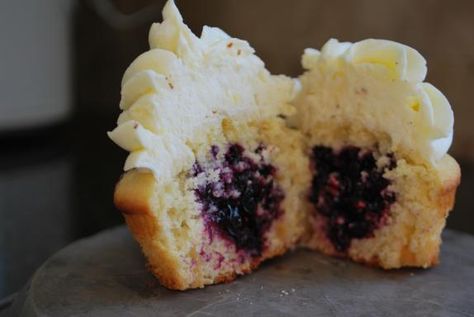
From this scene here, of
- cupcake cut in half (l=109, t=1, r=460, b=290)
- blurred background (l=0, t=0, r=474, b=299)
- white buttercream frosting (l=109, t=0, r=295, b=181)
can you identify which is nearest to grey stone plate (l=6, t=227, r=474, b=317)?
cupcake cut in half (l=109, t=1, r=460, b=290)

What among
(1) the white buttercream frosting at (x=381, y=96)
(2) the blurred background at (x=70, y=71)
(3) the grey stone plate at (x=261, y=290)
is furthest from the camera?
(2) the blurred background at (x=70, y=71)

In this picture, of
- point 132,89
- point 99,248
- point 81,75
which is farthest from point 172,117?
point 81,75

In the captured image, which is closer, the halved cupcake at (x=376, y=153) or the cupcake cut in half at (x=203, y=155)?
the cupcake cut in half at (x=203, y=155)

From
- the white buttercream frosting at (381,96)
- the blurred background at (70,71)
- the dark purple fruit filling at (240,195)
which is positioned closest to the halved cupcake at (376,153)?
the white buttercream frosting at (381,96)

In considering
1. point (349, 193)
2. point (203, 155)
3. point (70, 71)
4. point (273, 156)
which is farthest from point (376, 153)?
point (70, 71)

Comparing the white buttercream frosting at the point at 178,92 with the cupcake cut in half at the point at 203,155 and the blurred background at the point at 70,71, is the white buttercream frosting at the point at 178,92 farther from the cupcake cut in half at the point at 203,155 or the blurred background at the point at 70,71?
the blurred background at the point at 70,71

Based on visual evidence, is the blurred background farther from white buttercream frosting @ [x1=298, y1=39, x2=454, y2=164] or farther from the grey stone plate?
white buttercream frosting @ [x1=298, y1=39, x2=454, y2=164]

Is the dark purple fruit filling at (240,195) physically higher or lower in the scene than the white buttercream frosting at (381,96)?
lower

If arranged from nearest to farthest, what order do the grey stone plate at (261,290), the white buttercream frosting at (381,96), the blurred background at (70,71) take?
the grey stone plate at (261,290)
the white buttercream frosting at (381,96)
the blurred background at (70,71)

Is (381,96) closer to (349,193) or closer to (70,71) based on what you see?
(349,193)
